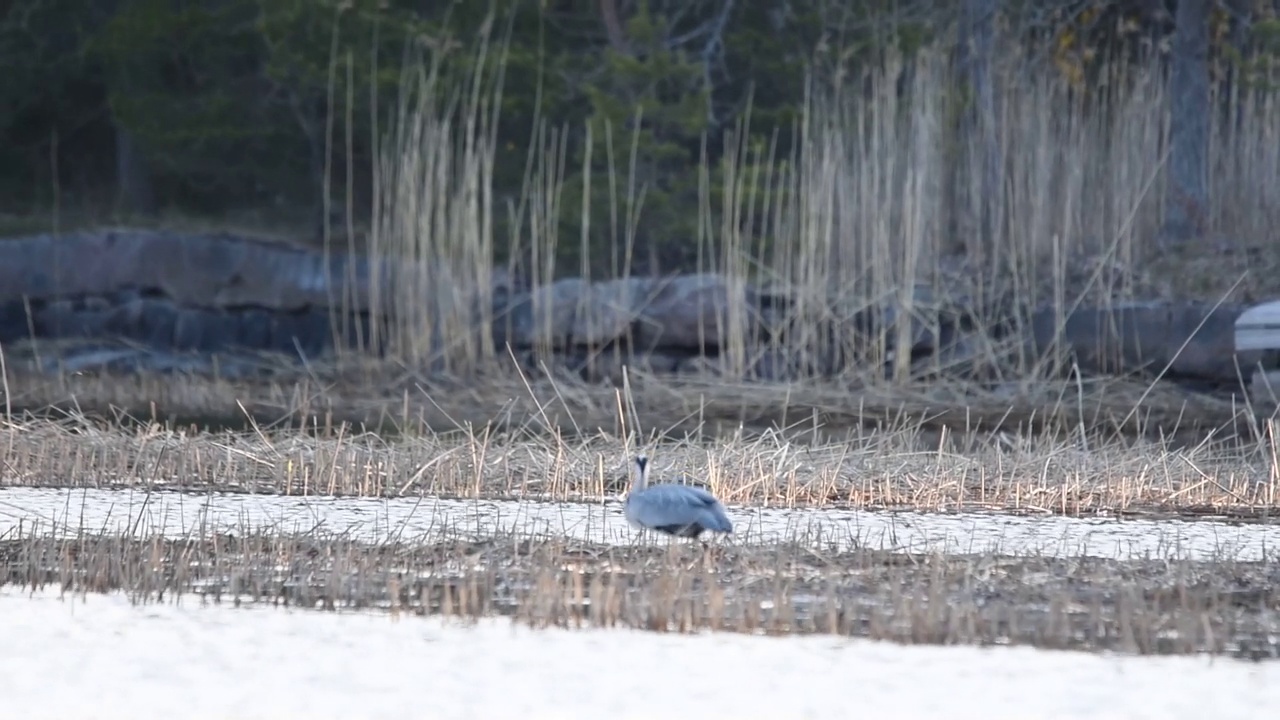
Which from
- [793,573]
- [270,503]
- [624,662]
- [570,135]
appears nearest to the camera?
[624,662]

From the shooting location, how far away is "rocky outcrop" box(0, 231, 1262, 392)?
891 cm

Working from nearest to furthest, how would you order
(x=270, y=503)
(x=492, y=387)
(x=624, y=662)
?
1. (x=624, y=662)
2. (x=270, y=503)
3. (x=492, y=387)

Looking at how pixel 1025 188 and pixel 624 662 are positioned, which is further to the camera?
pixel 1025 188

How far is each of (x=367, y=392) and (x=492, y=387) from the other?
0.62m

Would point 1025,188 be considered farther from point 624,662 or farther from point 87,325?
point 624,662

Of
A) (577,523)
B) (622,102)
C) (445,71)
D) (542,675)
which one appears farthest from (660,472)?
(445,71)

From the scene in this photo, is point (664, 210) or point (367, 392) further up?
point (664, 210)

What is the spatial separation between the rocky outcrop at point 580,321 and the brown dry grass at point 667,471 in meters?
1.57

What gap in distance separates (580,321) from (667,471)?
13.6 feet

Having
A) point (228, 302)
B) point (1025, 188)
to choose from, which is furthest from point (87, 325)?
point (1025, 188)

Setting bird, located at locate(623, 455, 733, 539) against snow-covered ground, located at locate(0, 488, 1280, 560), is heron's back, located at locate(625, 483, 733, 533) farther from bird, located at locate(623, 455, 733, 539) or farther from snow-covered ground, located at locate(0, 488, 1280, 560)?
snow-covered ground, located at locate(0, 488, 1280, 560)

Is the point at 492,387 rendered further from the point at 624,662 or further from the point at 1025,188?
the point at 624,662

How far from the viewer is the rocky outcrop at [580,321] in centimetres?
891

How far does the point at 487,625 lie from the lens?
142 inches
